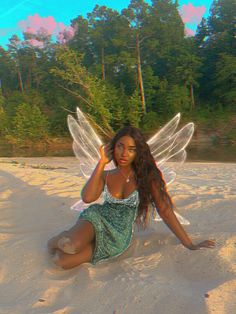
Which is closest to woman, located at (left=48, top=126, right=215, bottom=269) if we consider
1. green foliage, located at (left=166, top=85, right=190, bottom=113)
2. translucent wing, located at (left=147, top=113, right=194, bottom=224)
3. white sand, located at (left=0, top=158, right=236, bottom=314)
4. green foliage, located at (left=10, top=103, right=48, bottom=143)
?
white sand, located at (left=0, top=158, right=236, bottom=314)

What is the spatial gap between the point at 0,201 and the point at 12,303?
3017 mm

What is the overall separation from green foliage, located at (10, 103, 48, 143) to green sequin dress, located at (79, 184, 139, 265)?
80.3ft

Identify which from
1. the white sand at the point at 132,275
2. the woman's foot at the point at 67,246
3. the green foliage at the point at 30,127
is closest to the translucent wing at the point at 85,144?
the white sand at the point at 132,275

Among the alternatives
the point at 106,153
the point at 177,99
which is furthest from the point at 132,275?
the point at 177,99

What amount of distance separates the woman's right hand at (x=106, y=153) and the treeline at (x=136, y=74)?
856 inches

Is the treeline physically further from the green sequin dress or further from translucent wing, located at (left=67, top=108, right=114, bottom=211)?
the green sequin dress

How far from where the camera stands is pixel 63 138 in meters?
27.7

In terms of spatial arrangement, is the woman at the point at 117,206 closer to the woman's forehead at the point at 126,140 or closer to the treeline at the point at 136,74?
the woman's forehead at the point at 126,140

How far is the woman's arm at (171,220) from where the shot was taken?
274 cm

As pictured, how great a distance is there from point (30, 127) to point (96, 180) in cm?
2509

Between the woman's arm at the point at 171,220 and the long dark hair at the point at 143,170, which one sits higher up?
the long dark hair at the point at 143,170

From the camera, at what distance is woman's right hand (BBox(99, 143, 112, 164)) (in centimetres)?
274

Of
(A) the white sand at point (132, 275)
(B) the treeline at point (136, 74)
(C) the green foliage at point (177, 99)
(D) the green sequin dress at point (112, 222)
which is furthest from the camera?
(C) the green foliage at point (177, 99)

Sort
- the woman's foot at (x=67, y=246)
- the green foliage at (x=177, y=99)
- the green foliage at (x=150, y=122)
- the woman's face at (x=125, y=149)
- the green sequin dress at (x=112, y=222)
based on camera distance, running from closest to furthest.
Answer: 1. the woman's foot at (x=67, y=246)
2. the green sequin dress at (x=112, y=222)
3. the woman's face at (x=125, y=149)
4. the green foliage at (x=150, y=122)
5. the green foliage at (x=177, y=99)
